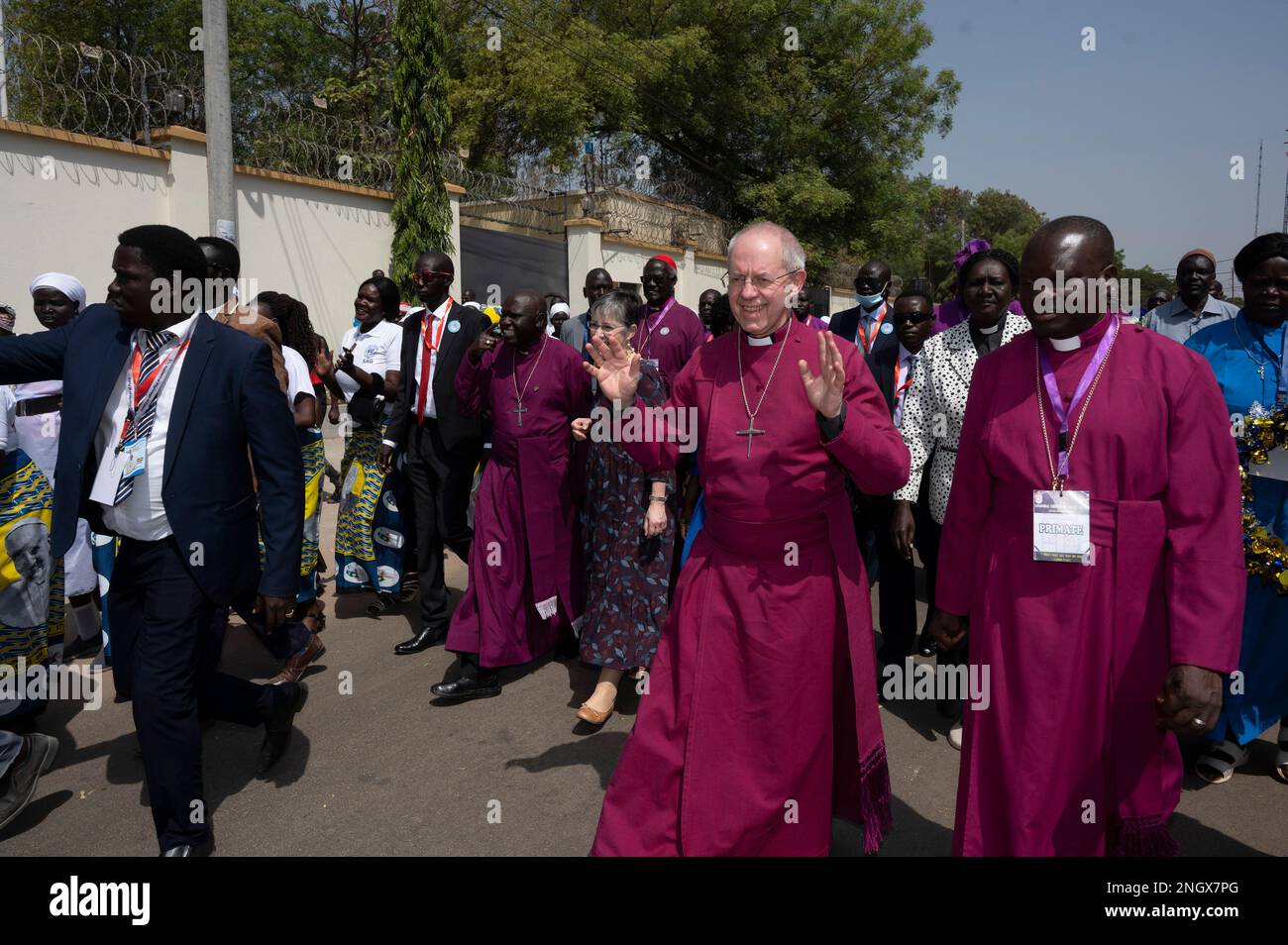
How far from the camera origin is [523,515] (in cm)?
493

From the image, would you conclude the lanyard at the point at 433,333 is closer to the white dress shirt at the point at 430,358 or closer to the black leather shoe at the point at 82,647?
the white dress shirt at the point at 430,358

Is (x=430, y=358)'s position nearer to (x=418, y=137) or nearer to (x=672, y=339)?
(x=672, y=339)

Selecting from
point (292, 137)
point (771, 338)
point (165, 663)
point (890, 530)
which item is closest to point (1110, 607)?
point (771, 338)

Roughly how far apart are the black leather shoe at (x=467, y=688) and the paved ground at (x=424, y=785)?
6cm

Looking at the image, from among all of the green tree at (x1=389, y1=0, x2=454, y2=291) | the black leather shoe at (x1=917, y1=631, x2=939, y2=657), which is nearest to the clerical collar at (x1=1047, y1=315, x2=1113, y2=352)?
the black leather shoe at (x1=917, y1=631, x2=939, y2=657)

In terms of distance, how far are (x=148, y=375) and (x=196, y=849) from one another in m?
1.68

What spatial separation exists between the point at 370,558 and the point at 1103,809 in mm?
4729

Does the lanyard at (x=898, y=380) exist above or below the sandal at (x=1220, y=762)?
above

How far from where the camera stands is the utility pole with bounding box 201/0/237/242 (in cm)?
816

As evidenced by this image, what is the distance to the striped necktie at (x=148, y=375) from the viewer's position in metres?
3.17

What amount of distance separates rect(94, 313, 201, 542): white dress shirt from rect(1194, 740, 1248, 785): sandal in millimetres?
4437

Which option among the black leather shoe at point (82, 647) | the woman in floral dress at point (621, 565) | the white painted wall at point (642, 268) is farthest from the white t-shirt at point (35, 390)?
the white painted wall at point (642, 268)

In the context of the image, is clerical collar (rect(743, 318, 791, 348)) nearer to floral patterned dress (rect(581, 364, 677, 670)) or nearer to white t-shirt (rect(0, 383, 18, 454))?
floral patterned dress (rect(581, 364, 677, 670))
